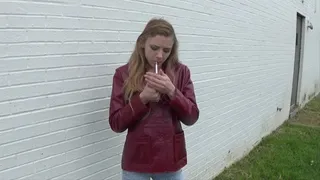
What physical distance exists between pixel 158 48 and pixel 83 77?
616mm

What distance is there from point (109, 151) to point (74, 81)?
2.38 ft

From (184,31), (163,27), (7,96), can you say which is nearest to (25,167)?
(7,96)

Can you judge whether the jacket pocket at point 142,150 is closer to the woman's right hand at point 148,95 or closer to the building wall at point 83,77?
the woman's right hand at point 148,95

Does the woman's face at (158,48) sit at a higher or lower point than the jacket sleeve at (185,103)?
higher

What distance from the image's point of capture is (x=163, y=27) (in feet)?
9.68

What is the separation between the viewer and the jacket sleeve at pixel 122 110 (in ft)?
9.30

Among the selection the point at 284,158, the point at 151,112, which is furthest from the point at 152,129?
the point at 284,158

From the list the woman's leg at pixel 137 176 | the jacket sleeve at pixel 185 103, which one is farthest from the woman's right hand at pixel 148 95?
the woman's leg at pixel 137 176

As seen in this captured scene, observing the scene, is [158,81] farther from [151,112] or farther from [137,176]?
[137,176]

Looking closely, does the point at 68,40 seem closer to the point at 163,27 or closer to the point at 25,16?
the point at 25,16

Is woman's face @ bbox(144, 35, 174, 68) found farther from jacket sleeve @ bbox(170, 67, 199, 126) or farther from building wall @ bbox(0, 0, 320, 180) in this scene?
building wall @ bbox(0, 0, 320, 180)

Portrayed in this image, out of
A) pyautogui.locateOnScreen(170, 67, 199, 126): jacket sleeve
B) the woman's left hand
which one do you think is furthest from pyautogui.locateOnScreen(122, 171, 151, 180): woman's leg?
the woman's left hand

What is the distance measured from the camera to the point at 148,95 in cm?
277

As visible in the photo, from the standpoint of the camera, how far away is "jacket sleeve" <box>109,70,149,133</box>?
283cm
